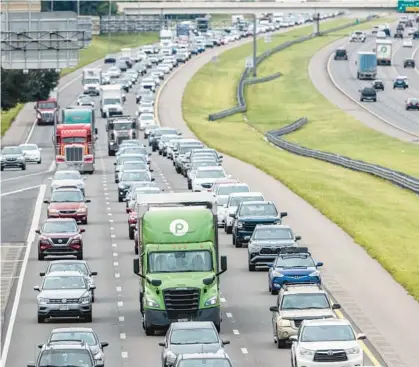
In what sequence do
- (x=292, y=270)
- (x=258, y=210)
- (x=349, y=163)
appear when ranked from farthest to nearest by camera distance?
1. (x=349, y=163)
2. (x=258, y=210)
3. (x=292, y=270)

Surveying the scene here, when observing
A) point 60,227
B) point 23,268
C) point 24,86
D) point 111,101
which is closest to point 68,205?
point 60,227

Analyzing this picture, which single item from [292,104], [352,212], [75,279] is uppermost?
[75,279]

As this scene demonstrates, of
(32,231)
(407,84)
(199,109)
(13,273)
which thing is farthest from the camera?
(407,84)

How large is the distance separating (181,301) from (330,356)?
23.4 feet

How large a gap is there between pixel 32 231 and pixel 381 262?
1697 centimetres

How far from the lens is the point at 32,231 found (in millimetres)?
66562

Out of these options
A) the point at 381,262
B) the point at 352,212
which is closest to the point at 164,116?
the point at 352,212

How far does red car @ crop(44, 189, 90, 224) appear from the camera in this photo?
217ft

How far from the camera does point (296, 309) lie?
39781 mm

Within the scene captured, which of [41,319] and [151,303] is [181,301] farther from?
[41,319]

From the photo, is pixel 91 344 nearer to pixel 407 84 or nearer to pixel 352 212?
pixel 352 212

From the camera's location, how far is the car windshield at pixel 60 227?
56.2 meters

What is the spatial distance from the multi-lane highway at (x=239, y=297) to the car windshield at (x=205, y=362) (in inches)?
218

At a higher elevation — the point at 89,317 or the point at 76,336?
the point at 76,336
